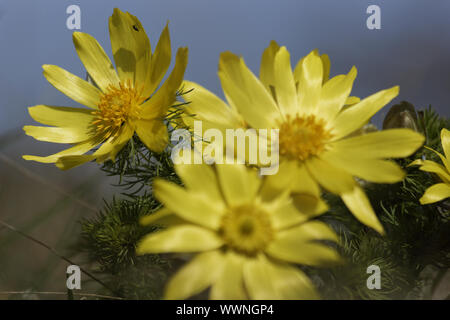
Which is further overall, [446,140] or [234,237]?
[446,140]

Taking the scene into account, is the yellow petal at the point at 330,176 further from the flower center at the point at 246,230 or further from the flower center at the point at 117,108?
the flower center at the point at 117,108

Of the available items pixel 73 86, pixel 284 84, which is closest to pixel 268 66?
pixel 284 84

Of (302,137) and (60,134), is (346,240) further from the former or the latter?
(60,134)

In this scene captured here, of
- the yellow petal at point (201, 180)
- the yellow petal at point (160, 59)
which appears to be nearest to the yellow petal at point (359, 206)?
the yellow petal at point (201, 180)

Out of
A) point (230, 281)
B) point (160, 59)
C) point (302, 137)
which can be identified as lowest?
point (230, 281)

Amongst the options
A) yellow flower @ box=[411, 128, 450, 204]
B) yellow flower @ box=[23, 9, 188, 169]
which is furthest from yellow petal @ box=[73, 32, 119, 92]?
yellow flower @ box=[411, 128, 450, 204]

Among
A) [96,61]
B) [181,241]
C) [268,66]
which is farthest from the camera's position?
[96,61]

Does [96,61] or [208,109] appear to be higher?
[96,61]

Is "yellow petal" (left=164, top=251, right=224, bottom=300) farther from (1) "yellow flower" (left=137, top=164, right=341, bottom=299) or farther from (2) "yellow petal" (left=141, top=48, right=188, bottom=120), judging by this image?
(2) "yellow petal" (left=141, top=48, right=188, bottom=120)
